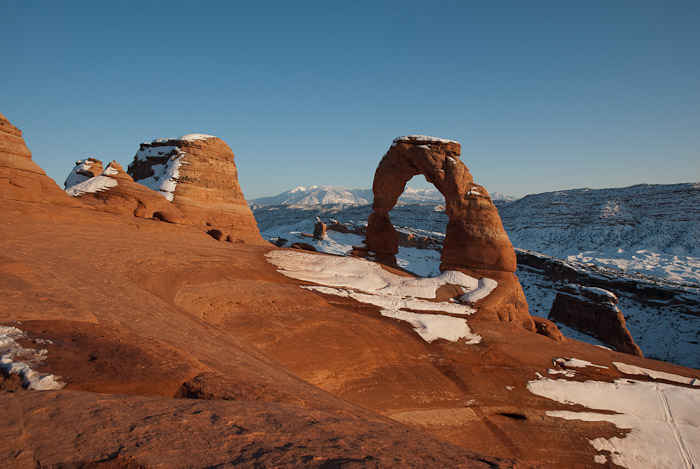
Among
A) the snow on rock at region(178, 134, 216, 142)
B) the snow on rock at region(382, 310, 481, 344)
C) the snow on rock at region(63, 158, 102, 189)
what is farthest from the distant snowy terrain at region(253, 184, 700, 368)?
the snow on rock at region(63, 158, 102, 189)

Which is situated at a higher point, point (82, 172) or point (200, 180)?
point (200, 180)

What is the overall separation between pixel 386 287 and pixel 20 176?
44.6 ft

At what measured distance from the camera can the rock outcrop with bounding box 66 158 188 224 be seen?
16.1 meters

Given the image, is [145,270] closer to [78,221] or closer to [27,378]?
[78,221]

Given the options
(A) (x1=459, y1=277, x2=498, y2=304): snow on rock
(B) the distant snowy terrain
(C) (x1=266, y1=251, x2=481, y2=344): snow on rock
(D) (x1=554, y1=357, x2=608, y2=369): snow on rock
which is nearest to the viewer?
(D) (x1=554, y1=357, x2=608, y2=369): snow on rock

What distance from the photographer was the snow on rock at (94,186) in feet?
55.0

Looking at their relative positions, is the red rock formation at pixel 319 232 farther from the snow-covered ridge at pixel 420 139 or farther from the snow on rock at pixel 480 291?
the snow on rock at pixel 480 291

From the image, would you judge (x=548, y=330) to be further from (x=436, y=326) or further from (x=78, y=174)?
(x=78, y=174)

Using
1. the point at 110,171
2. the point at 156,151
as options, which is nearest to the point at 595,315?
the point at 110,171

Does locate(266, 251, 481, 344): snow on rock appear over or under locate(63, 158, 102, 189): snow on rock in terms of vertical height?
under

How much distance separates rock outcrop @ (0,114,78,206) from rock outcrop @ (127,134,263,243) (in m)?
7.04

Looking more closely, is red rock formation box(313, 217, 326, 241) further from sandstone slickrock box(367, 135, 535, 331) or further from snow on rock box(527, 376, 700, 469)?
snow on rock box(527, 376, 700, 469)

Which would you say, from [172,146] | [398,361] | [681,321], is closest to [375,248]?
[398,361]

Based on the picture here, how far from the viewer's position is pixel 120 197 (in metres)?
16.7
